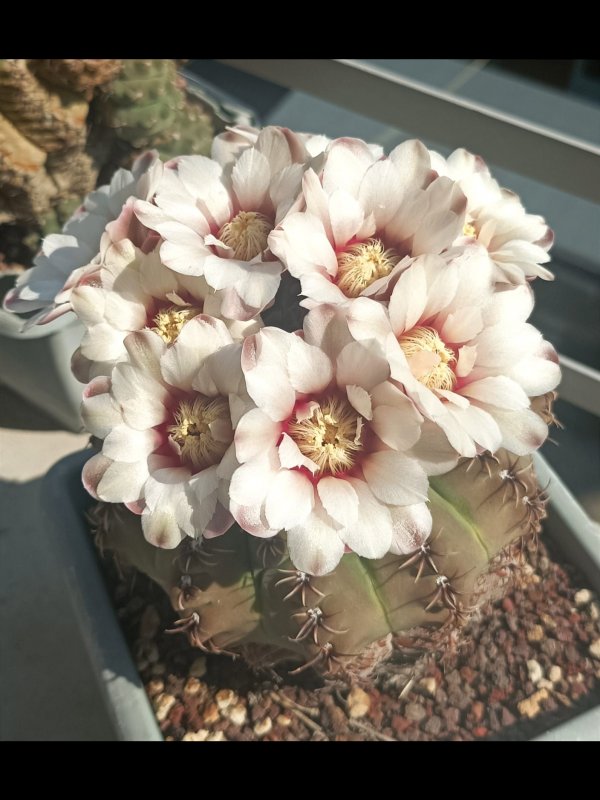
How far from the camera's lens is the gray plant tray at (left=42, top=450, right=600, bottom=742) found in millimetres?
703

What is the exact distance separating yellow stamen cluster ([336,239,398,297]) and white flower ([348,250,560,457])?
40 mm

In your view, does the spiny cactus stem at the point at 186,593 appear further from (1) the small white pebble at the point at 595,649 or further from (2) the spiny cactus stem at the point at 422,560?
(1) the small white pebble at the point at 595,649

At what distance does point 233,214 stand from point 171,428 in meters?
0.17

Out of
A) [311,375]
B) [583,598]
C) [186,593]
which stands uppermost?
[311,375]

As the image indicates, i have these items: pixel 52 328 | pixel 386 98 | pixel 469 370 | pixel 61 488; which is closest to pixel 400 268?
pixel 469 370

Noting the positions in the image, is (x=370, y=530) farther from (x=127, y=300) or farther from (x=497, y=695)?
(x=497, y=695)

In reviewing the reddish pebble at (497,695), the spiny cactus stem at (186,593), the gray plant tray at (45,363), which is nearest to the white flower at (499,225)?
the spiny cactus stem at (186,593)

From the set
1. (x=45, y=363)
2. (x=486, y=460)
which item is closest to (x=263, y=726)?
(x=486, y=460)

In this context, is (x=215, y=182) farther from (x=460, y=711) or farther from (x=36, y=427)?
(x=36, y=427)

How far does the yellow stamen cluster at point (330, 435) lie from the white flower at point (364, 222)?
0.07 meters

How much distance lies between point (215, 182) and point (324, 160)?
3.5 inches

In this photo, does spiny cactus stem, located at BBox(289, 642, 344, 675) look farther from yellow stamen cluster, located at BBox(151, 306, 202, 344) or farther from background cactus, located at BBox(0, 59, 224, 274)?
background cactus, located at BBox(0, 59, 224, 274)

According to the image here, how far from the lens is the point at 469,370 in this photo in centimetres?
50

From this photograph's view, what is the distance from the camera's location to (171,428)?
0.52 m
